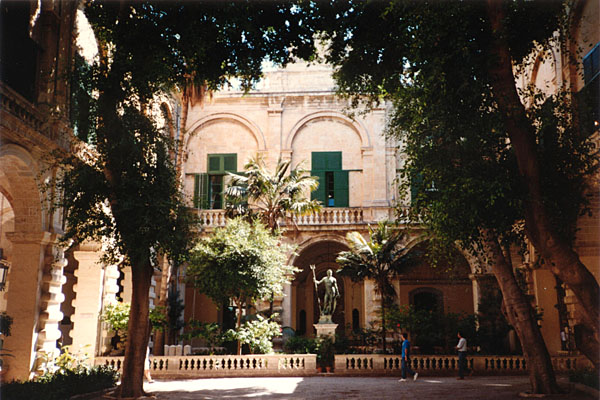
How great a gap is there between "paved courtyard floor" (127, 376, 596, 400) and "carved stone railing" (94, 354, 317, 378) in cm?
79

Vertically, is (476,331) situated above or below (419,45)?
below

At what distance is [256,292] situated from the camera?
1861 centimetres

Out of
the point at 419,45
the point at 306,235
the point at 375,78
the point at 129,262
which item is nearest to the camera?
the point at 419,45

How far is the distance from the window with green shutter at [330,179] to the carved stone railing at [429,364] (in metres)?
9.58

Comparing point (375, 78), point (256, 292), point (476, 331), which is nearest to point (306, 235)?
point (256, 292)

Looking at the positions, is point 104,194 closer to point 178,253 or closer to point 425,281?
point 178,253

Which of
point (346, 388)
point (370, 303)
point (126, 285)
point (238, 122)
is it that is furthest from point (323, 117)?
point (346, 388)

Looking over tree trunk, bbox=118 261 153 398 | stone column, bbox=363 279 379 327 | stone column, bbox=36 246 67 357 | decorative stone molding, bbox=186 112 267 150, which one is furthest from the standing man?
decorative stone molding, bbox=186 112 267 150

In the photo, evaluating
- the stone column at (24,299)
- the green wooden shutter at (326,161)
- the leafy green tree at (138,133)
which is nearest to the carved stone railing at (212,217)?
the green wooden shutter at (326,161)

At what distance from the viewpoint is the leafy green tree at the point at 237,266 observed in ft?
60.1

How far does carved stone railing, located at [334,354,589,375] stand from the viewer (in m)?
17.0

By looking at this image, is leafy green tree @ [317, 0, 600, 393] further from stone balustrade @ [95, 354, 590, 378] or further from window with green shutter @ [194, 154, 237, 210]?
window with green shutter @ [194, 154, 237, 210]

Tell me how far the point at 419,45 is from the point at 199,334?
42.4ft

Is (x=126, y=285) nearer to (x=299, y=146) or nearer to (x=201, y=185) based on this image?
(x=201, y=185)
